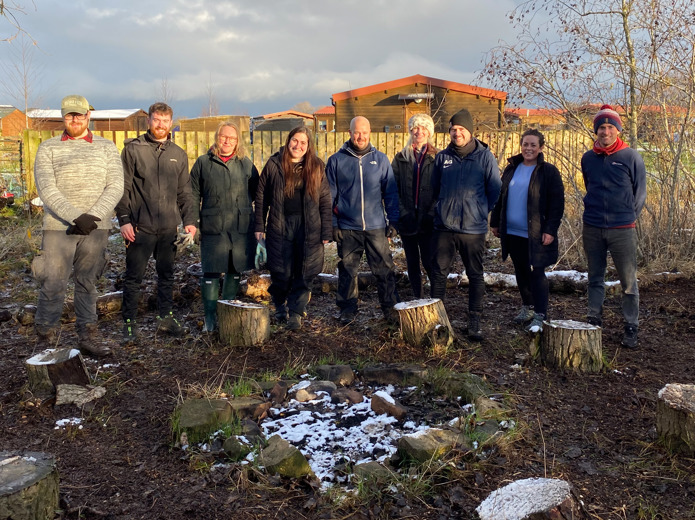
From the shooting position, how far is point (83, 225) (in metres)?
4.86

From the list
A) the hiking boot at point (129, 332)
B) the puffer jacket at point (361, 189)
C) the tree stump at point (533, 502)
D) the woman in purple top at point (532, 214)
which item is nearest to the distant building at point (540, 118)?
the woman in purple top at point (532, 214)

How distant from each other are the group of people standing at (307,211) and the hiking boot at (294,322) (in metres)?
0.01

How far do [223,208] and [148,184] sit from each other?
0.70 metres

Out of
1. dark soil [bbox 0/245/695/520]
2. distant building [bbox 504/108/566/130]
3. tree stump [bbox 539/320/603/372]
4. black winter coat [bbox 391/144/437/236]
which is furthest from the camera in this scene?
distant building [bbox 504/108/566/130]

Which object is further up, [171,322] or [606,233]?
[606,233]

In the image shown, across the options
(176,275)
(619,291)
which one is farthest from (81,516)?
(619,291)

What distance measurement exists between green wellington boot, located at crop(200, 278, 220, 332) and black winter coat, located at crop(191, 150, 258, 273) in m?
0.13

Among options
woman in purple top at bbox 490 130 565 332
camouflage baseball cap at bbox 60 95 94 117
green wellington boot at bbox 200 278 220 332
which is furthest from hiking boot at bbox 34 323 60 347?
woman in purple top at bbox 490 130 565 332

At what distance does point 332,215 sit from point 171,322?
188 centimetres

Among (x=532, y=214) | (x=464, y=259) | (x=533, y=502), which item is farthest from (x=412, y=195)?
(x=533, y=502)

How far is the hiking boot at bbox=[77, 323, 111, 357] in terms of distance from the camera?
5059 mm

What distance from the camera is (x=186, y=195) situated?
18.2 ft

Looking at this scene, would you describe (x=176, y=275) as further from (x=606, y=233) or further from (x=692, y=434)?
(x=692, y=434)

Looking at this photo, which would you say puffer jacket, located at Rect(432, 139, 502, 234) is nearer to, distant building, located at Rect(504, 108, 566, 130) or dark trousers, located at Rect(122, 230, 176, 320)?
dark trousers, located at Rect(122, 230, 176, 320)
